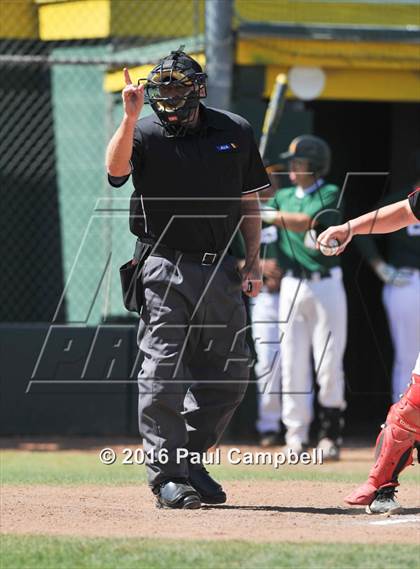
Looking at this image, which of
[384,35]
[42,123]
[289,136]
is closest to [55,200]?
[42,123]

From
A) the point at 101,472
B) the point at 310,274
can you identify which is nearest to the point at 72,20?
the point at 310,274

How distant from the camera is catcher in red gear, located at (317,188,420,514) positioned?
5.56 meters

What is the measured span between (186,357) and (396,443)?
1123 millimetres

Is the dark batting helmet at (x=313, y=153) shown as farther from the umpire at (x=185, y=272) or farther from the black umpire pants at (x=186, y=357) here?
the black umpire pants at (x=186, y=357)

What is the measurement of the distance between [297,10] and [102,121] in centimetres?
222

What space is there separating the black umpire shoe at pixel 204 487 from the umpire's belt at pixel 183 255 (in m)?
1.05

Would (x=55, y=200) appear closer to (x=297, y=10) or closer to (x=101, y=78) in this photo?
(x=101, y=78)

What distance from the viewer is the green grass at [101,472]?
23.8 feet

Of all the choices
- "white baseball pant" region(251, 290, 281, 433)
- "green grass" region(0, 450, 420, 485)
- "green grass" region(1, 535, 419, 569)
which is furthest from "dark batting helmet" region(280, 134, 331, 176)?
"green grass" region(1, 535, 419, 569)

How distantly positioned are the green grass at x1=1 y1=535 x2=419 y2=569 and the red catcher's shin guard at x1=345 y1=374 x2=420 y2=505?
980 mm

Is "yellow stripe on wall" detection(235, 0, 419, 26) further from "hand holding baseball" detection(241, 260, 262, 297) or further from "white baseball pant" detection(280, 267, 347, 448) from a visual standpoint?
"hand holding baseball" detection(241, 260, 262, 297)

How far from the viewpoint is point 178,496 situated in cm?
568

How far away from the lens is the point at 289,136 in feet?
34.2

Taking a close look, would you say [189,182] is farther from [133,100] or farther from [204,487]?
[204,487]
